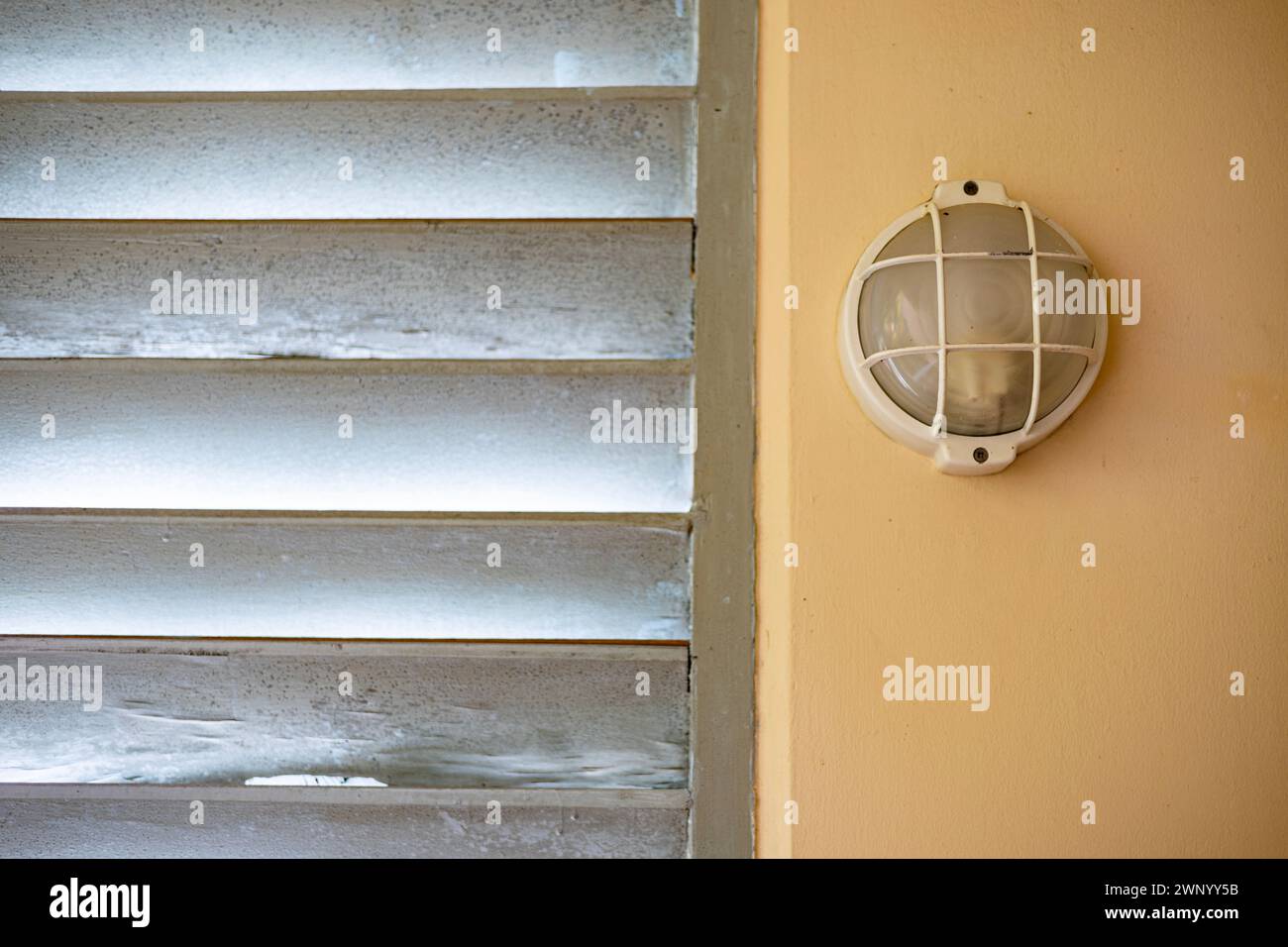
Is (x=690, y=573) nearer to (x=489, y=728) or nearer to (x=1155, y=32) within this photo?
(x=489, y=728)

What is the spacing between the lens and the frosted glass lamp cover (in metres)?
0.81

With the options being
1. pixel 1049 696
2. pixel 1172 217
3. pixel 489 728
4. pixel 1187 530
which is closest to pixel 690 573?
pixel 489 728

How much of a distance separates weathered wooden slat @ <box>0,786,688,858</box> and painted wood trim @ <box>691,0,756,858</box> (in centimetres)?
6

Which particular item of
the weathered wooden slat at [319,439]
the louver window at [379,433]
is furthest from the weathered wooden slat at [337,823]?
the weathered wooden slat at [319,439]

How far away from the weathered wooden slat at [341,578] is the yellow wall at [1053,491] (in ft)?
0.57

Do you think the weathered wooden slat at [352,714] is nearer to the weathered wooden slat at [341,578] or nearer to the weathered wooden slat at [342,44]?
the weathered wooden slat at [341,578]

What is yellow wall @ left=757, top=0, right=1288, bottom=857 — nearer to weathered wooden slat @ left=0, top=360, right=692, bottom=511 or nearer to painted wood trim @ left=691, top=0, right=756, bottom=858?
painted wood trim @ left=691, top=0, right=756, bottom=858

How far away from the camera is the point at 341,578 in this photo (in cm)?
97

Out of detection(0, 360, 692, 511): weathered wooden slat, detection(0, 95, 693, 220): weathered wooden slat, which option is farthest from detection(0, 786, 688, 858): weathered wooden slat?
detection(0, 95, 693, 220): weathered wooden slat

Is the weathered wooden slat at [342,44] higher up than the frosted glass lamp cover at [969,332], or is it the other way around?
the weathered wooden slat at [342,44]

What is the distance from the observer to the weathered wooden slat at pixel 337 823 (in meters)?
0.94

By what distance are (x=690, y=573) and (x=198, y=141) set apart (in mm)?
755

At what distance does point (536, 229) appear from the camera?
99 cm

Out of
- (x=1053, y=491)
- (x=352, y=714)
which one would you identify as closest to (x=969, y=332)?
(x=1053, y=491)
